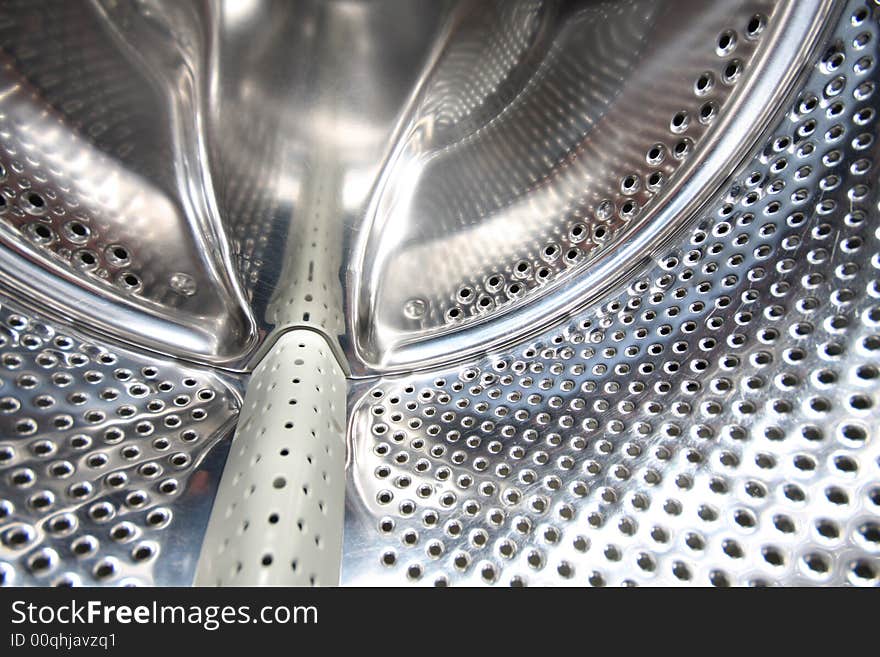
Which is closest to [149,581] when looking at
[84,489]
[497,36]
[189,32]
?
[84,489]

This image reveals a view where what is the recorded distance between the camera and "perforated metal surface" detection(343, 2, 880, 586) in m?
0.43

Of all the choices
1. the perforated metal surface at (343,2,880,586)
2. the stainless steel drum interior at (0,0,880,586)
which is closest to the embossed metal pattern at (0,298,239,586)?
the stainless steel drum interior at (0,0,880,586)

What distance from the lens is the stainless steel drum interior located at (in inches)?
17.1

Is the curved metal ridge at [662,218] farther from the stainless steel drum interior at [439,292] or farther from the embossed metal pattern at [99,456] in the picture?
the embossed metal pattern at [99,456]

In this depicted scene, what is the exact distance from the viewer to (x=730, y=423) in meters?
0.48

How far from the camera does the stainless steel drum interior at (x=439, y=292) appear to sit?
0.43m

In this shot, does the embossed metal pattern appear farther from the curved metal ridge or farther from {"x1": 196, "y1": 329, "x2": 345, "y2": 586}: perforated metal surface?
the curved metal ridge

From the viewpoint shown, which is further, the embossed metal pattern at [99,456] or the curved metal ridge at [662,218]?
the curved metal ridge at [662,218]

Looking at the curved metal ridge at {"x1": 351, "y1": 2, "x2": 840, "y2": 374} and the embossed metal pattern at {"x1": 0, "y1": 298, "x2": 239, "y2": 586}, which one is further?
the curved metal ridge at {"x1": 351, "y1": 2, "x2": 840, "y2": 374}

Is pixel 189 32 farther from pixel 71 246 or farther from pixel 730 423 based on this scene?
pixel 730 423

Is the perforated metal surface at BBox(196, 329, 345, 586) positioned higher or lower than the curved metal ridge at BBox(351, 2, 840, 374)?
lower

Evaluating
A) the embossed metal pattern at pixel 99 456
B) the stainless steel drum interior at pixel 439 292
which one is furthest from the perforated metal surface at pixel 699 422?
the embossed metal pattern at pixel 99 456

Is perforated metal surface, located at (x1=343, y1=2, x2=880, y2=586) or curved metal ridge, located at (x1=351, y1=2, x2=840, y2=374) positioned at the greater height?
curved metal ridge, located at (x1=351, y1=2, x2=840, y2=374)

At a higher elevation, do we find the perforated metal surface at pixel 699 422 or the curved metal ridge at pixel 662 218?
the curved metal ridge at pixel 662 218
